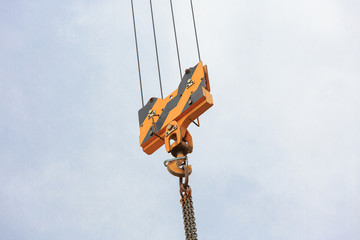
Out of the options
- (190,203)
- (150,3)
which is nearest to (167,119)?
(190,203)

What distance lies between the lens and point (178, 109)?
7219 mm

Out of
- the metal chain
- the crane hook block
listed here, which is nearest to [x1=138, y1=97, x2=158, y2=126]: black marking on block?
the crane hook block

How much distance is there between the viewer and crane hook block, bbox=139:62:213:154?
705cm

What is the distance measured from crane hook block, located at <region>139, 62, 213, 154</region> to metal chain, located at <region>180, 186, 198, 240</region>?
89 centimetres

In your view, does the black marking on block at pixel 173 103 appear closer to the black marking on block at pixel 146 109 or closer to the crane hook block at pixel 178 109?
the crane hook block at pixel 178 109

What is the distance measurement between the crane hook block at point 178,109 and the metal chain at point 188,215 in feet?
2.92

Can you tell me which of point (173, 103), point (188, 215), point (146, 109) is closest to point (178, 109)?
point (173, 103)

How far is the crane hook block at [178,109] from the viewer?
7.05 m

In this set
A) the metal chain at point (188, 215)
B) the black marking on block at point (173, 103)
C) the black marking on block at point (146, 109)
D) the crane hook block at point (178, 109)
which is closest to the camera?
the metal chain at point (188, 215)

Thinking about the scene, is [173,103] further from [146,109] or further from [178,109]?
[146,109]

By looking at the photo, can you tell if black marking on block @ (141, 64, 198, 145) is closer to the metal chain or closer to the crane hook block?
the crane hook block

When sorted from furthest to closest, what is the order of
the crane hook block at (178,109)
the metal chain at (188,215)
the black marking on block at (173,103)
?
the black marking on block at (173,103)
the crane hook block at (178,109)
the metal chain at (188,215)

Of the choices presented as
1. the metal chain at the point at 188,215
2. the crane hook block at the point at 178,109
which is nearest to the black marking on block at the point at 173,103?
the crane hook block at the point at 178,109

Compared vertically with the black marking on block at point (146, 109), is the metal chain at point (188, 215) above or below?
below
